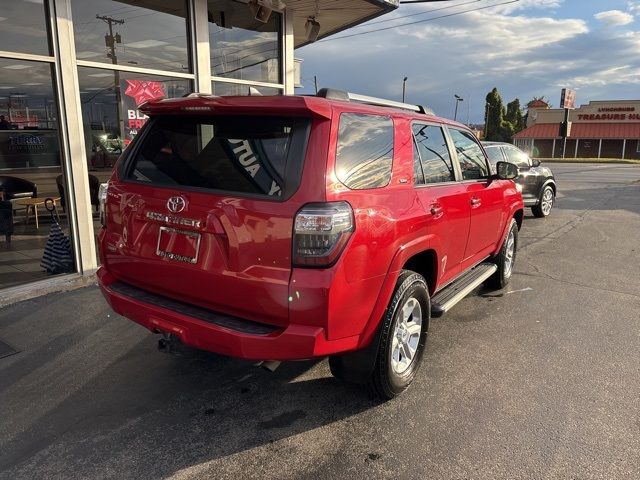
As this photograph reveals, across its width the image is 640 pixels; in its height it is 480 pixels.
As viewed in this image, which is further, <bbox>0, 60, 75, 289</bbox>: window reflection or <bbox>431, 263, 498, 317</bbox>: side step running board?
<bbox>0, 60, 75, 289</bbox>: window reflection

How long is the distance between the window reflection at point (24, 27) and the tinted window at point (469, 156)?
4.48m

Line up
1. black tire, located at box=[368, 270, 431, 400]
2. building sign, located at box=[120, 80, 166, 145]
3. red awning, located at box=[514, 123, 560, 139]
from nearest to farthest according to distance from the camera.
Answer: black tire, located at box=[368, 270, 431, 400]
building sign, located at box=[120, 80, 166, 145]
red awning, located at box=[514, 123, 560, 139]

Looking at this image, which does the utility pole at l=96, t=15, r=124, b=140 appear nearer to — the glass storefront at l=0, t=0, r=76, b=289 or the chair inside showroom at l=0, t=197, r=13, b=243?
the glass storefront at l=0, t=0, r=76, b=289

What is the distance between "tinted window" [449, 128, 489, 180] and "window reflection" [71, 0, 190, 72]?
4.43 m

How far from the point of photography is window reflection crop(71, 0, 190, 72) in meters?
5.75

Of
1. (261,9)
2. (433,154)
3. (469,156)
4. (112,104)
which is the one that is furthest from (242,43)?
(433,154)

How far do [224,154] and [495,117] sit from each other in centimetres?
6570

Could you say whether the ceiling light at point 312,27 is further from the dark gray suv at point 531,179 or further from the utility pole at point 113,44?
the dark gray suv at point 531,179

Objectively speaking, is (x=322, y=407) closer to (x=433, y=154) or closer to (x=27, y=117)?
(x=433, y=154)

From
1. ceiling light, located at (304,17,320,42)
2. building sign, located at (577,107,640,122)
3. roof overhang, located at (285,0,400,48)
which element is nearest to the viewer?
roof overhang, located at (285,0,400,48)

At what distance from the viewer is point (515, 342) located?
4.18 m

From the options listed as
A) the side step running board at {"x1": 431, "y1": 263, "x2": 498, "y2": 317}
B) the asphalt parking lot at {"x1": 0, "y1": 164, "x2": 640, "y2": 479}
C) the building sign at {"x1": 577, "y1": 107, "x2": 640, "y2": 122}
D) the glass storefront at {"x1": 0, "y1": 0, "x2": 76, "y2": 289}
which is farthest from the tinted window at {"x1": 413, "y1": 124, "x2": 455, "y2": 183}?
the building sign at {"x1": 577, "y1": 107, "x2": 640, "y2": 122}

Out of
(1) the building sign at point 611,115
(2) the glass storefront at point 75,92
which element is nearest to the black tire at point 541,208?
(2) the glass storefront at point 75,92

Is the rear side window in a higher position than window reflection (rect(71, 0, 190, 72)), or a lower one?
lower
